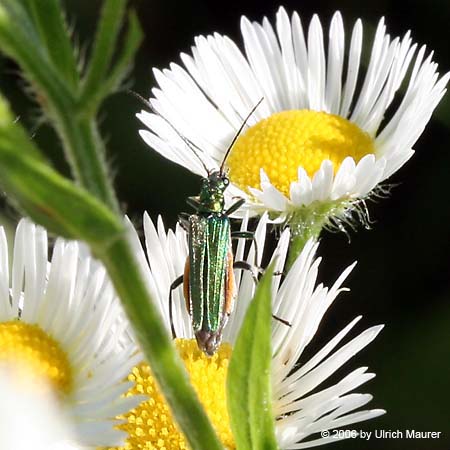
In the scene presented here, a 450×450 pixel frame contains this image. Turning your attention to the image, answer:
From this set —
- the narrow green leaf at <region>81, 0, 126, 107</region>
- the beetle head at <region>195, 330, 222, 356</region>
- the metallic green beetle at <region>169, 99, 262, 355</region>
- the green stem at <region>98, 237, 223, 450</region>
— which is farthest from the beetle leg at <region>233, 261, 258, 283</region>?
the narrow green leaf at <region>81, 0, 126, 107</region>

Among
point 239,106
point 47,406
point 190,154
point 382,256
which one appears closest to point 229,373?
point 47,406

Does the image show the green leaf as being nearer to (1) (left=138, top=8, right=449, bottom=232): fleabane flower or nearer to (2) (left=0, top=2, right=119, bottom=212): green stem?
(2) (left=0, top=2, right=119, bottom=212): green stem

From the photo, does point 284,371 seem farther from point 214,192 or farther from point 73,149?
point 73,149

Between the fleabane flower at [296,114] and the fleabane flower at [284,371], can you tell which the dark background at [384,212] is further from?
the fleabane flower at [284,371]

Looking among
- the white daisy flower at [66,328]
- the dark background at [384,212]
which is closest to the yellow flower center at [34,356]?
the white daisy flower at [66,328]

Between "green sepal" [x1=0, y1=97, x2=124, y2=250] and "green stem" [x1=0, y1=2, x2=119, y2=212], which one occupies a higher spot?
"green stem" [x1=0, y1=2, x2=119, y2=212]

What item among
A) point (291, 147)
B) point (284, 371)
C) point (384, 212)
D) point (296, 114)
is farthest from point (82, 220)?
point (384, 212)
